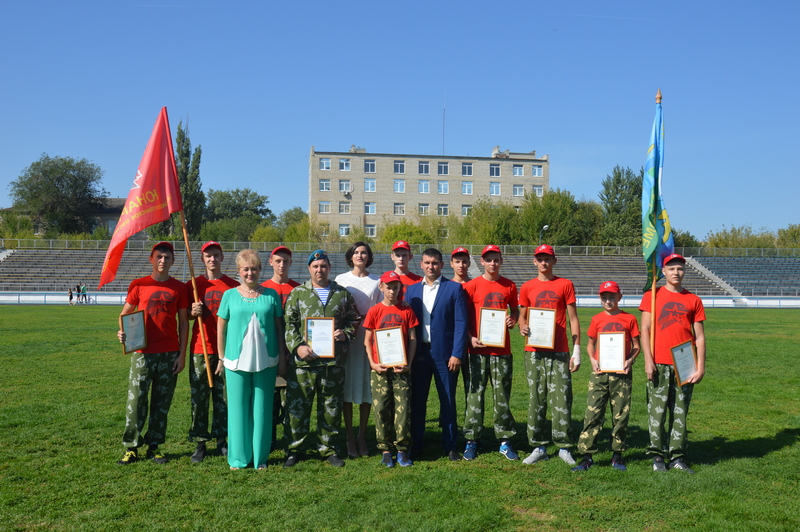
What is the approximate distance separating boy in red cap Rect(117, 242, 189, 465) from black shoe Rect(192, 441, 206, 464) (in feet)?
0.98

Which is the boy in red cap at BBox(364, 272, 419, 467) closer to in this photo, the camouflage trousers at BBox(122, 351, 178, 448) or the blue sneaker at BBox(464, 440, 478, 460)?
the blue sneaker at BBox(464, 440, 478, 460)

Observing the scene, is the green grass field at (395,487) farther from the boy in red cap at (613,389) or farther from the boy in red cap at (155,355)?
the boy in red cap at (155,355)

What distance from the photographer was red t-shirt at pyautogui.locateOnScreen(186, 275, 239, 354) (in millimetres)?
6207

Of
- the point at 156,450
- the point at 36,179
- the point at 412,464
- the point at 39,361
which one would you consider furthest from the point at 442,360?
the point at 36,179

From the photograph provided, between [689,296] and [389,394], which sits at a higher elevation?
[689,296]

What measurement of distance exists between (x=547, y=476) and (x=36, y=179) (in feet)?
266

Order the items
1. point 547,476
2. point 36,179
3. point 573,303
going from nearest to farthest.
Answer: point 547,476, point 573,303, point 36,179

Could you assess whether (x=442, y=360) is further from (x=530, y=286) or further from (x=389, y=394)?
(x=530, y=286)

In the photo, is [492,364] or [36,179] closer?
[492,364]

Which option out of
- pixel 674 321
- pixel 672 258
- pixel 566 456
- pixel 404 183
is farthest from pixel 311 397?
pixel 404 183

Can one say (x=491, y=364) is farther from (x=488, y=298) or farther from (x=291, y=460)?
(x=291, y=460)

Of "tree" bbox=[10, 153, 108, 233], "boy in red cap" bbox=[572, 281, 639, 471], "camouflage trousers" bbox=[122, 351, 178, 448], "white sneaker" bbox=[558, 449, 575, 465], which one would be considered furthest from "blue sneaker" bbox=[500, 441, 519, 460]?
"tree" bbox=[10, 153, 108, 233]

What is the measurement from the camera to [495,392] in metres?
6.23

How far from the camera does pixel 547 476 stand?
568cm
